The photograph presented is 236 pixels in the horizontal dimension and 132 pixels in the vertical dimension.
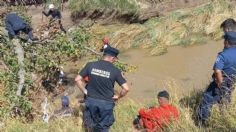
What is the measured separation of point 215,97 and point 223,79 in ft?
1.07

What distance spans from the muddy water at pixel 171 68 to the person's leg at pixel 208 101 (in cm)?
521

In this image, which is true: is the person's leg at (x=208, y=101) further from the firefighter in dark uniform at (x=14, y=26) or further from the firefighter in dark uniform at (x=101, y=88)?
the firefighter in dark uniform at (x=14, y=26)

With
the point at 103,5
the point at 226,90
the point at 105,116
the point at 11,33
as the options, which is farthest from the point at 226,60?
the point at 103,5

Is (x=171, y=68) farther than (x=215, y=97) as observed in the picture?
Yes

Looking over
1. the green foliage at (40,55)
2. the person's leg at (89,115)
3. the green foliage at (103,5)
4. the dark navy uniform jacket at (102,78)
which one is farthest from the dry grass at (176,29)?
the dark navy uniform jacket at (102,78)

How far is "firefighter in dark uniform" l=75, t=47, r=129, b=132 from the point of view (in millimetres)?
7539

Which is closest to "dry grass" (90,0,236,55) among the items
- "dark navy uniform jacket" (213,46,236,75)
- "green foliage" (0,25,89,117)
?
"green foliage" (0,25,89,117)

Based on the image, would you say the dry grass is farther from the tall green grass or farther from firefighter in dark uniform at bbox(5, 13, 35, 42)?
the tall green grass

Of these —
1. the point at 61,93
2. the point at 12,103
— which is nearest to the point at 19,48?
the point at 12,103

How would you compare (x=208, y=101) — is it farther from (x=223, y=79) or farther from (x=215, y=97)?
(x=223, y=79)

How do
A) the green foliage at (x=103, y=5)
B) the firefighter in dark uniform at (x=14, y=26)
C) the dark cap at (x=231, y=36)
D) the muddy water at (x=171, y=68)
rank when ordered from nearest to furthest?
the dark cap at (x=231, y=36), the firefighter in dark uniform at (x=14, y=26), the muddy water at (x=171, y=68), the green foliage at (x=103, y=5)

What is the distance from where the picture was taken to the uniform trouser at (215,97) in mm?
7488

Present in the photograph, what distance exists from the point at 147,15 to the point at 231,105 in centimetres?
1413

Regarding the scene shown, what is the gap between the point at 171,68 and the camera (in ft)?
54.1
